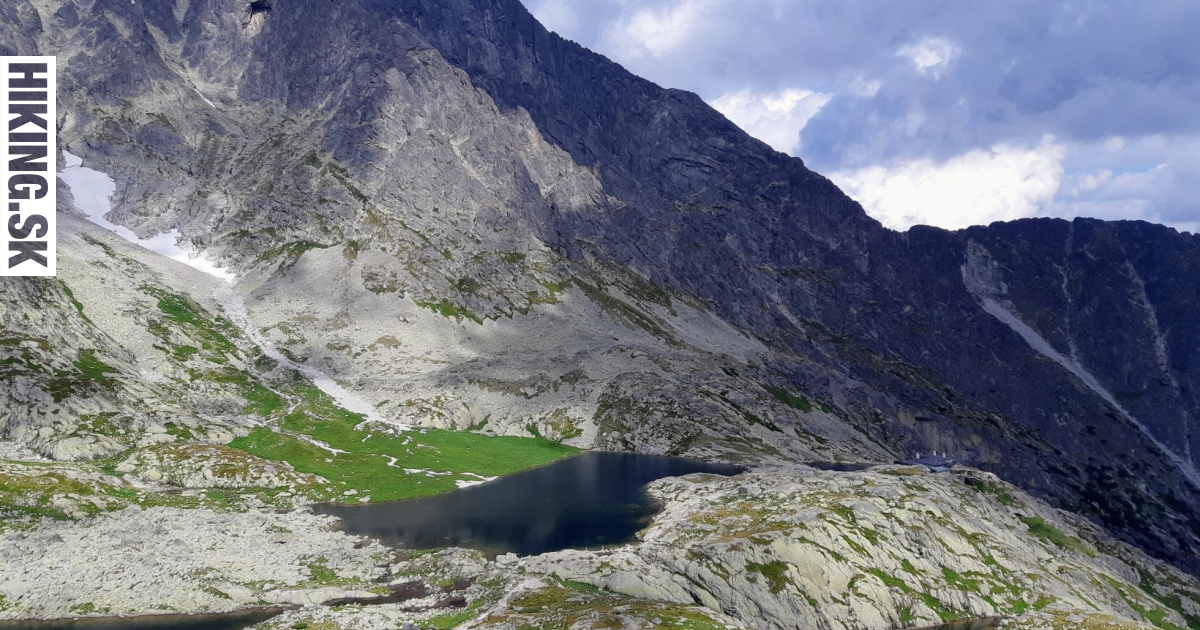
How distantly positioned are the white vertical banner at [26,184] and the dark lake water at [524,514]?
74.0 metres

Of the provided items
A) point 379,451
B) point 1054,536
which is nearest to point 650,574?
point 1054,536

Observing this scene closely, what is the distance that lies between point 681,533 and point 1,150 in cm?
13224

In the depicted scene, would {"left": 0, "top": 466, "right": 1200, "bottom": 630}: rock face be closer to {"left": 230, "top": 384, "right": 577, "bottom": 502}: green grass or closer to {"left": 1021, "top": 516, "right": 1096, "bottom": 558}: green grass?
{"left": 1021, "top": 516, "right": 1096, "bottom": 558}: green grass

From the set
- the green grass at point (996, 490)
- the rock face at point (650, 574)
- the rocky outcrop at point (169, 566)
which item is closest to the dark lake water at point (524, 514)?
the rock face at point (650, 574)

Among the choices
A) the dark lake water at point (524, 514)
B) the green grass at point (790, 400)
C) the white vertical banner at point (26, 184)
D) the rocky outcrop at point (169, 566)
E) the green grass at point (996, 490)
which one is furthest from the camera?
the green grass at point (790, 400)

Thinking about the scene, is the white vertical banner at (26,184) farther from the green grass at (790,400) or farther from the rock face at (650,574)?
the green grass at (790,400)

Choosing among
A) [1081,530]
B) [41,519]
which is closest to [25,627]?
[41,519]

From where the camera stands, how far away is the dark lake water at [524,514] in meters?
85.7

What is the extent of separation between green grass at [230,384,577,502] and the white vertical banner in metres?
46.3

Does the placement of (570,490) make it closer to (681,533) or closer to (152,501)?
(681,533)

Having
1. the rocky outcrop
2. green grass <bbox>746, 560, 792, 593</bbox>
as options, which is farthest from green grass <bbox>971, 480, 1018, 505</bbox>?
the rocky outcrop

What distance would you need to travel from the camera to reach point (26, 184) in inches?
5482

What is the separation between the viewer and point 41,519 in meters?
70.3

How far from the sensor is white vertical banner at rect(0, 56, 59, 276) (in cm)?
12106
